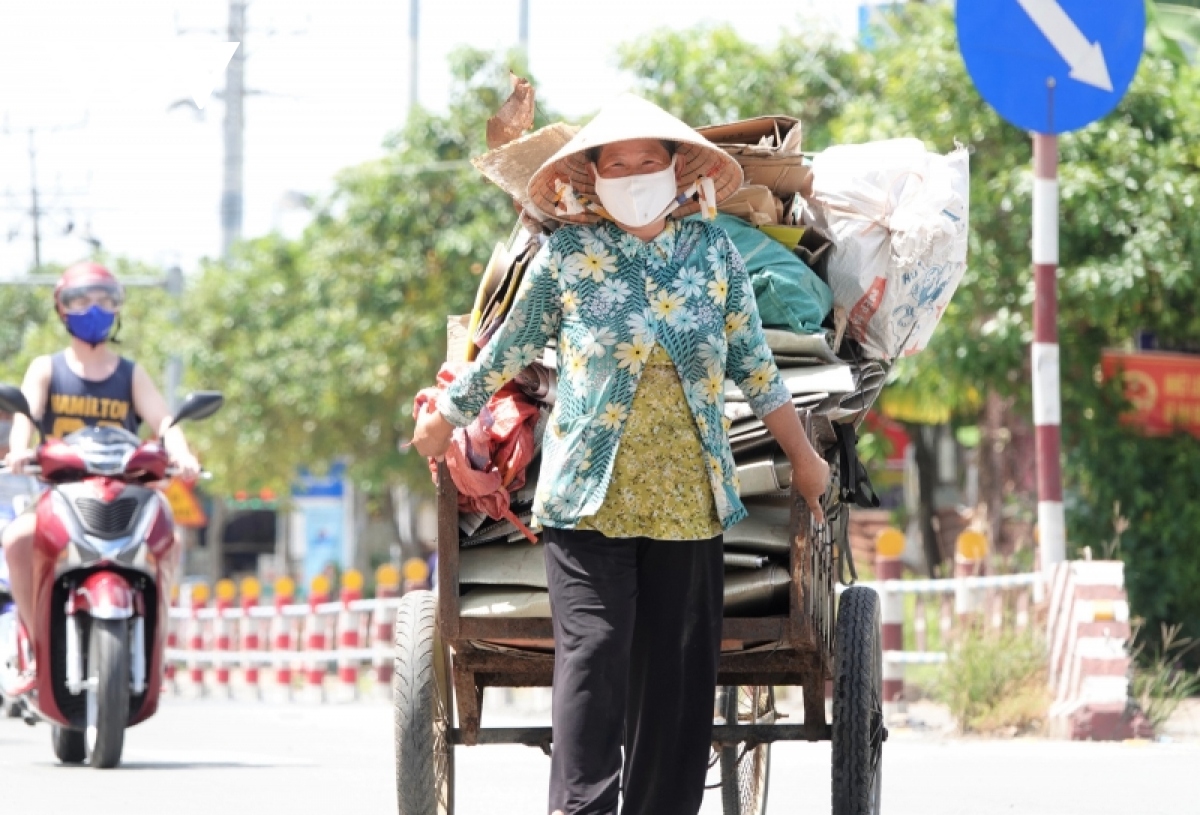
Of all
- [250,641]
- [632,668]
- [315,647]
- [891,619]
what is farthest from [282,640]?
[632,668]

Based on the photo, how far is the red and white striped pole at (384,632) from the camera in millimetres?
17656

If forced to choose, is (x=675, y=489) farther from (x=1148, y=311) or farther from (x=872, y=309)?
(x=1148, y=311)

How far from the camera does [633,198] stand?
472cm

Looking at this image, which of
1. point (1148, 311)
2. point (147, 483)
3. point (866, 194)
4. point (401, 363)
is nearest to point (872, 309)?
point (866, 194)

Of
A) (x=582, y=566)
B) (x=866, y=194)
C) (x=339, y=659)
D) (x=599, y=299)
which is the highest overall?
(x=866, y=194)

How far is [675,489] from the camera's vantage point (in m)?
4.72

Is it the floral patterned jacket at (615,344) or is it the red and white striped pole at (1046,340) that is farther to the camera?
the red and white striped pole at (1046,340)

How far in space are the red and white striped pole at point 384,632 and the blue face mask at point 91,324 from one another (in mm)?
8236

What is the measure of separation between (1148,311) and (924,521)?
752cm

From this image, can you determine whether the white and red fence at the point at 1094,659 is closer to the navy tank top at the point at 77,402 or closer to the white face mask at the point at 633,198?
the navy tank top at the point at 77,402

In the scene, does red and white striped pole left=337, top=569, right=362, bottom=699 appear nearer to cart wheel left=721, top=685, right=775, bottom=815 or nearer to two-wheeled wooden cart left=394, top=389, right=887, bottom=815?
cart wheel left=721, top=685, right=775, bottom=815

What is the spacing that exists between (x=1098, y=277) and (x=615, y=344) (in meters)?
9.24

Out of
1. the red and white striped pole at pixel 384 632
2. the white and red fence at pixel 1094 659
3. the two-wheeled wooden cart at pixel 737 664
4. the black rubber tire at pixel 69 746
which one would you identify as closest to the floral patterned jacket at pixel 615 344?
the two-wheeled wooden cart at pixel 737 664

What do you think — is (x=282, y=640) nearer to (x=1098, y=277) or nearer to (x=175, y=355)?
(x=1098, y=277)
